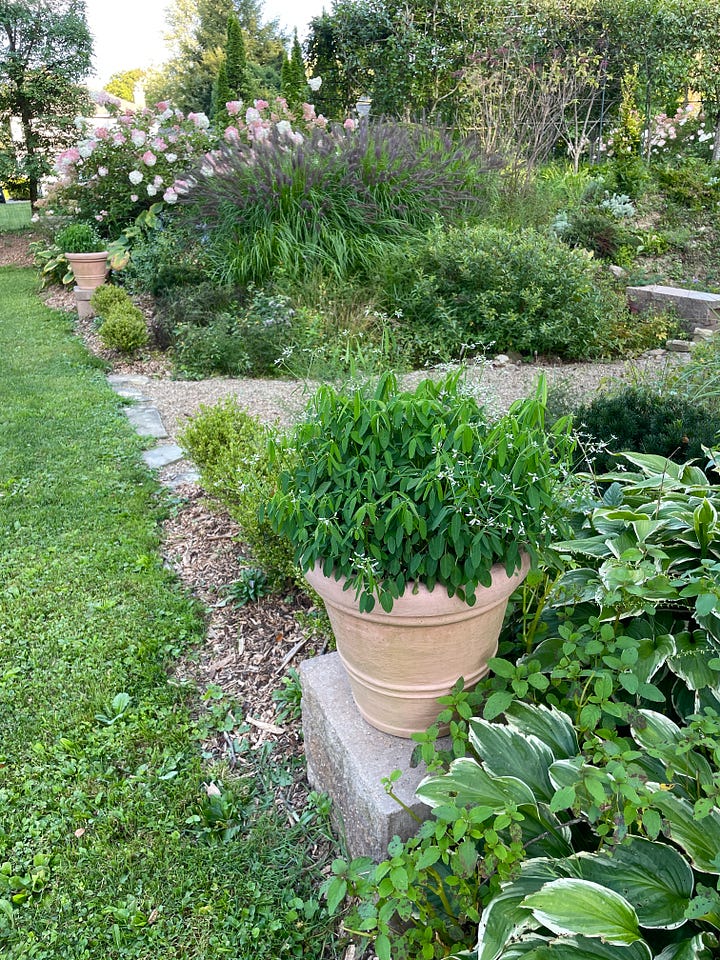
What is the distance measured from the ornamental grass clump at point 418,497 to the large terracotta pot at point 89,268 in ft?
21.9

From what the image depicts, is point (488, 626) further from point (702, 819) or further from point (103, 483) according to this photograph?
point (103, 483)

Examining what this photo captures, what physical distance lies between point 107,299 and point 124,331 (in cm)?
93

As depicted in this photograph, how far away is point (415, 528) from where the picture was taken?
1396 mm

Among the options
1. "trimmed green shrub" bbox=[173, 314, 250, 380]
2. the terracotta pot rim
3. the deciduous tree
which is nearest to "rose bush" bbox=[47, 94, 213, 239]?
"trimmed green shrub" bbox=[173, 314, 250, 380]

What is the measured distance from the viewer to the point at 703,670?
1368 millimetres

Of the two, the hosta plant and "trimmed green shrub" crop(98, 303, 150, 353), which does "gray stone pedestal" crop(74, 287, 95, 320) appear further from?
the hosta plant

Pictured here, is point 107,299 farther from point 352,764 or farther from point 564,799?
point 564,799

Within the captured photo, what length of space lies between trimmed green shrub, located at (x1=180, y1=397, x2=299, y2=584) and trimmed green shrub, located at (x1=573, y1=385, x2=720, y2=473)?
46.3 inches

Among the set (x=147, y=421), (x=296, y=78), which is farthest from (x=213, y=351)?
(x=296, y=78)

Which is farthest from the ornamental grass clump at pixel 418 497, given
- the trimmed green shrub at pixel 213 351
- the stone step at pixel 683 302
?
the stone step at pixel 683 302

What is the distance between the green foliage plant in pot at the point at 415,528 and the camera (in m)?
1.38

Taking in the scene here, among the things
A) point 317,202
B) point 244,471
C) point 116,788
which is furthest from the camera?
point 317,202

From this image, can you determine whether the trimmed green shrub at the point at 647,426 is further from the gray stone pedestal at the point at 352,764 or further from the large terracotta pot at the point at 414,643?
the gray stone pedestal at the point at 352,764

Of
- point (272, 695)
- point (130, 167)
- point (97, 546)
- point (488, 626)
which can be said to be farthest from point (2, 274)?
point (488, 626)
